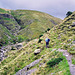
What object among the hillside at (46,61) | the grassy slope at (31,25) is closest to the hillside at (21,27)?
the grassy slope at (31,25)

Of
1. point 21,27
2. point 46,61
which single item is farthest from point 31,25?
point 46,61

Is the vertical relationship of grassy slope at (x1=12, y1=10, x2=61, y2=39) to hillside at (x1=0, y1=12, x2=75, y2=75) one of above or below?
above

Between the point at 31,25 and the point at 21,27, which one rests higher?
the point at 21,27

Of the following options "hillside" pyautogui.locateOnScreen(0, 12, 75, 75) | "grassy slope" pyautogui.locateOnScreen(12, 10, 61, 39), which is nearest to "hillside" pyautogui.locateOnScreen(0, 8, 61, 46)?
"grassy slope" pyautogui.locateOnScreen(12, 10, 61, 39)

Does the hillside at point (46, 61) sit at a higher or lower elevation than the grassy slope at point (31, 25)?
lower

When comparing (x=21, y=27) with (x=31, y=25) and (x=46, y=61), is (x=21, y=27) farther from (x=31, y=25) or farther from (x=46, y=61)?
(x=46, y=61)

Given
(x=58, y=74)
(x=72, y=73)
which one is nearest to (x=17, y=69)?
(x=58, y=74)

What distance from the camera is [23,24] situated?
403 ft

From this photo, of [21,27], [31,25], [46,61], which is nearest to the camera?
[46,61]

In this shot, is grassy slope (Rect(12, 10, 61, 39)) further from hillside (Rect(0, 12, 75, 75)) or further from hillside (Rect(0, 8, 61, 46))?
hillside (Rect(0, 12, 75, 75))

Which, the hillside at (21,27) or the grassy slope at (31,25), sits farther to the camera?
the grassy slope at (31,25)

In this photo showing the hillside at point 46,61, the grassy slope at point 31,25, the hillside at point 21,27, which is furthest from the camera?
the grassy slope at point 31,25

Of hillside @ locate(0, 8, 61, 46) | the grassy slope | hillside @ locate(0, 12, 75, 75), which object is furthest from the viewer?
the grassy slope

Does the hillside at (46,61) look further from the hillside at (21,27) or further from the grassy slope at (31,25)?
the grassy slope at (31,25)
